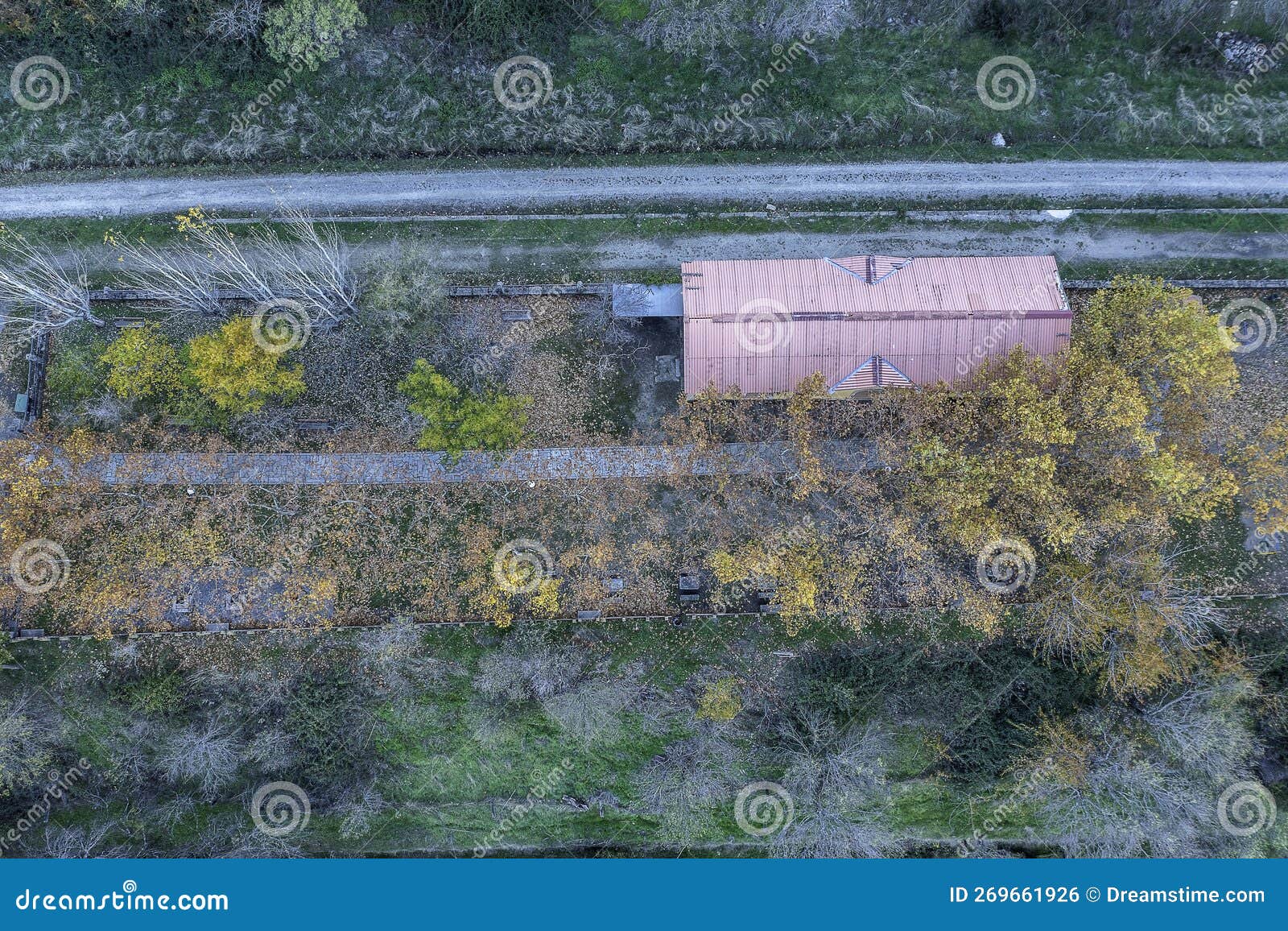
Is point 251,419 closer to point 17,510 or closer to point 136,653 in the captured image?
point 17,510

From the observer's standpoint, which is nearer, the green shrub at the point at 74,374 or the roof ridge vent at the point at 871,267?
the roof ridge vent at the point at 871,267

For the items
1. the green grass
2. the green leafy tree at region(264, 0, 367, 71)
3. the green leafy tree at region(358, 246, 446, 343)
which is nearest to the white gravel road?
the green grass

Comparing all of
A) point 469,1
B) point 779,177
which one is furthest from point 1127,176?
point 469,1

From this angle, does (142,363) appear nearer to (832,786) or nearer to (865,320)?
(865,320)

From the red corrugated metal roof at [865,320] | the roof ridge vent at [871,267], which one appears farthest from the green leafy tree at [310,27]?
the roof ridge vent at [871,267]

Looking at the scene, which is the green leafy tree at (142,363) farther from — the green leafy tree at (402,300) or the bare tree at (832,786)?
the bare tree at (832,786)

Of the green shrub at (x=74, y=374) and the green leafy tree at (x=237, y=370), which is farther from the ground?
the green shrub at (x=74, y=374)

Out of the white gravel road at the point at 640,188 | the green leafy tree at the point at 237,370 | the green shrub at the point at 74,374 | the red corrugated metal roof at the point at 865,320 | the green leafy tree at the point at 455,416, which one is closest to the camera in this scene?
the green leafy tree at the point at 455,416

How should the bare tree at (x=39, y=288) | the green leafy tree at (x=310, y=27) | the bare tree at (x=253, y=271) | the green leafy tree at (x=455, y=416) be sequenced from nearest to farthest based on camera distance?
the green leafy tree at (x=455, y=416), the bare tree at (x=253, y=271), the green leafy tree at (x=310, y=27), the bare tree at (x=39, y=288)
